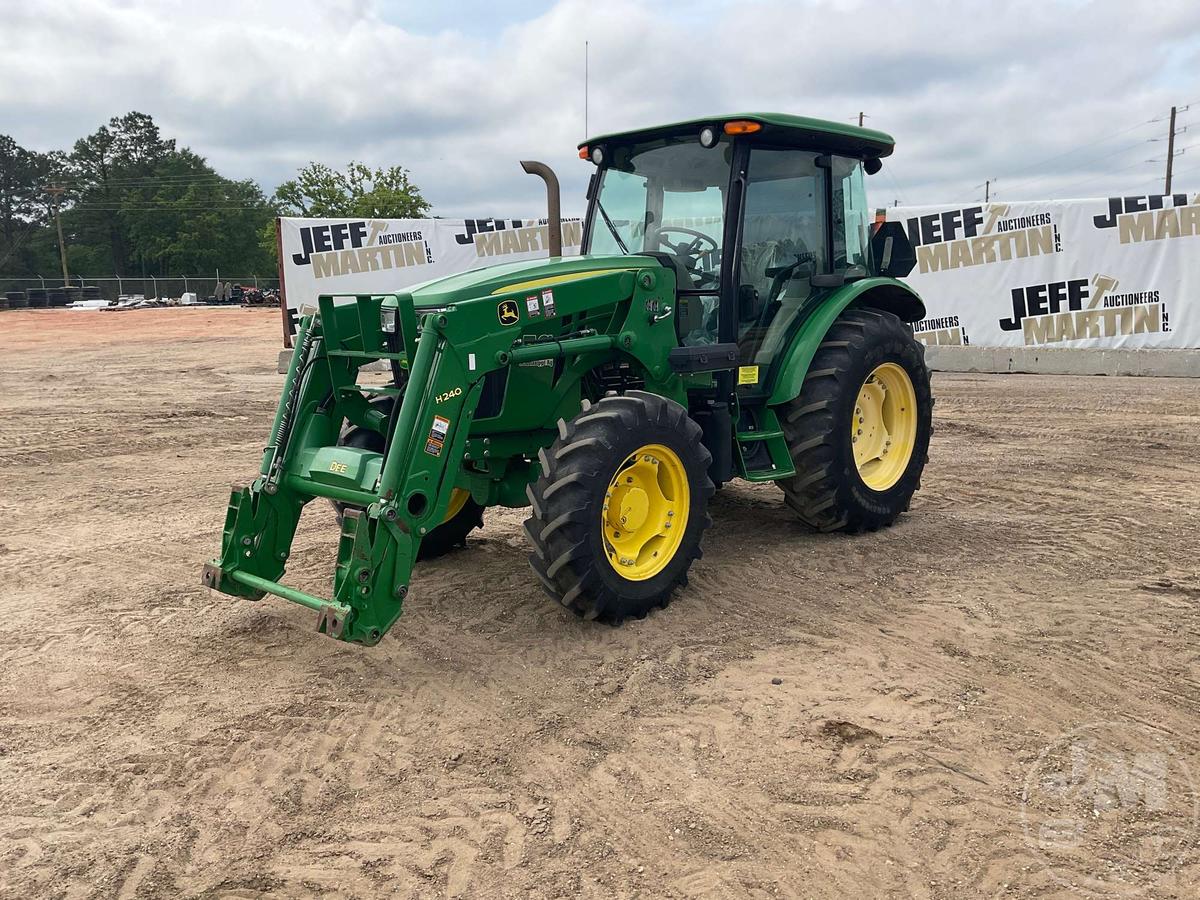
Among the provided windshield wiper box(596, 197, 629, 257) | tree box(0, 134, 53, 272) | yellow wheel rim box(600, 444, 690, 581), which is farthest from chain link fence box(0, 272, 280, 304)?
yellow wheel rim box(600, 444, 690, 581)

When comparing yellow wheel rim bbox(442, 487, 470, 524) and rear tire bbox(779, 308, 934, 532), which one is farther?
rear tire bbox(779, 308, 934, 532)

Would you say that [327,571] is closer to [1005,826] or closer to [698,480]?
[698,480]

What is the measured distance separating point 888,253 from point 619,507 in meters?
3.14

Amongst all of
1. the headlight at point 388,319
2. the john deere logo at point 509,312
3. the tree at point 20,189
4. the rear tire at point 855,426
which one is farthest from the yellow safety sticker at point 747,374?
the tree at point 20,189

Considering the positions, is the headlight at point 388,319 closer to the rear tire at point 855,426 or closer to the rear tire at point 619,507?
the rear tire at point 619,507

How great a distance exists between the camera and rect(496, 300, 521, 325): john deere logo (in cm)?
453

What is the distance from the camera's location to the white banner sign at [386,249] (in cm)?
1678

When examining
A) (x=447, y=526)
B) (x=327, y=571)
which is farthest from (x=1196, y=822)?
(x=327, y=571)

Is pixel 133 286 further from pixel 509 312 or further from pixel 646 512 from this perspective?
pixel 646 512

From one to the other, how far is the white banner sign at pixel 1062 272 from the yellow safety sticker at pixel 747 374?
10.5m

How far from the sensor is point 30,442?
9.91 meters

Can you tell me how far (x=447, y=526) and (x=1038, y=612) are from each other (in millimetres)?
3254

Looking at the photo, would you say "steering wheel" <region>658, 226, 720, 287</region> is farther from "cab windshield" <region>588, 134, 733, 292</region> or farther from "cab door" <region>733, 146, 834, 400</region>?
"cab door" <region>733, 146, 834, 400</region>

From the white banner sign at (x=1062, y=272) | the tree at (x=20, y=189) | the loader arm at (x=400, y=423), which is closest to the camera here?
the loader arm at (x=400, y=423)
